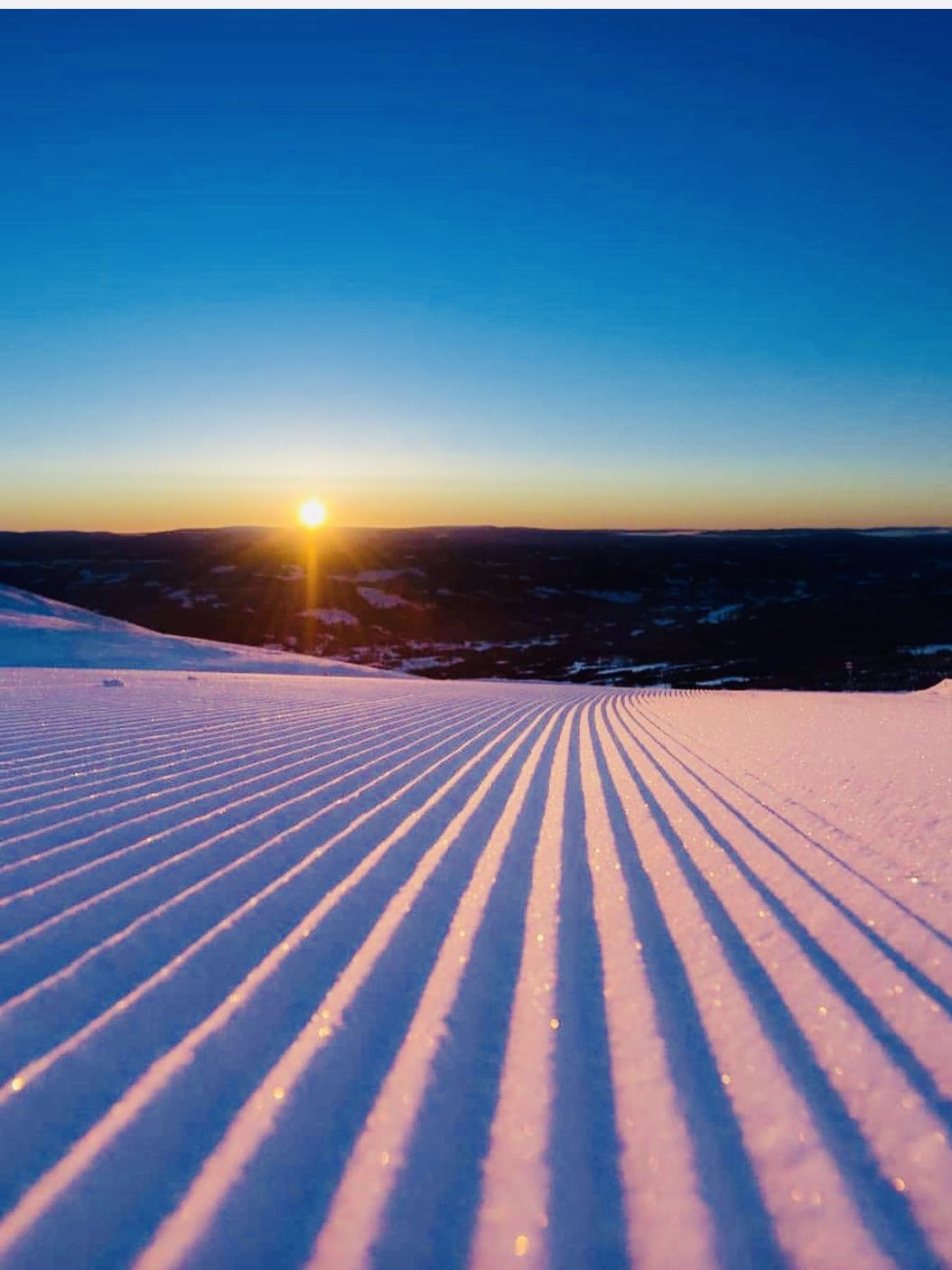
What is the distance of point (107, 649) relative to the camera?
1944cm

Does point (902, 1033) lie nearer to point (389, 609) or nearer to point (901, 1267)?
point (901, 1267)

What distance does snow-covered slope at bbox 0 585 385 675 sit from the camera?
18.1 m

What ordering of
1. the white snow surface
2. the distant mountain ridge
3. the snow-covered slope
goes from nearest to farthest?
the white snow surface, the snow-covered slope, the distant mountain ridge

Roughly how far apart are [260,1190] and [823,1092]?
1194 mm

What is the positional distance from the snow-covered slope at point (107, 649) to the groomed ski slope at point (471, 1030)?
47.4ft

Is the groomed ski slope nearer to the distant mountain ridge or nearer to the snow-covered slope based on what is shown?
the snow-covered slope

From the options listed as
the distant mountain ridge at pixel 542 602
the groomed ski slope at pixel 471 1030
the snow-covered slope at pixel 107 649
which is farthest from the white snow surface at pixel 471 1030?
the distant mountain ridge at pixel 542 602

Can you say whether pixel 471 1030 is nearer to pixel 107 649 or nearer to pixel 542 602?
pixel 107 649

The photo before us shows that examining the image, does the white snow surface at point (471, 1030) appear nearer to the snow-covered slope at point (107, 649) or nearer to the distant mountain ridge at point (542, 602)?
the snow-covered slope at point (107, 649)

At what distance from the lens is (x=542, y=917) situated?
3.00 meters

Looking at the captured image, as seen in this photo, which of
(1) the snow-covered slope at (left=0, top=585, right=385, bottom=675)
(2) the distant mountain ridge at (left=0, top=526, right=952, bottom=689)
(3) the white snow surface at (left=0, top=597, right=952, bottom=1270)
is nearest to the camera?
(3) the white snow surface at (left=0, top=597, right=952, bottom=1270)

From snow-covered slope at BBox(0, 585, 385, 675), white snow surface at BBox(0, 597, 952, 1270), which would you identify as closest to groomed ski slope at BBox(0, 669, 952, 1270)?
white snow surface at BBox(0, 597, 952, 1270)

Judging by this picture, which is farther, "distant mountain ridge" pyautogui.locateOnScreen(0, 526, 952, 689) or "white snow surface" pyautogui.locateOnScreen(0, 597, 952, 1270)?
"distant mountain ridge" pyautogui.locateOnScreen(0, 526, 952, 689)

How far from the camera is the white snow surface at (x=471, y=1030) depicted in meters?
1.50
